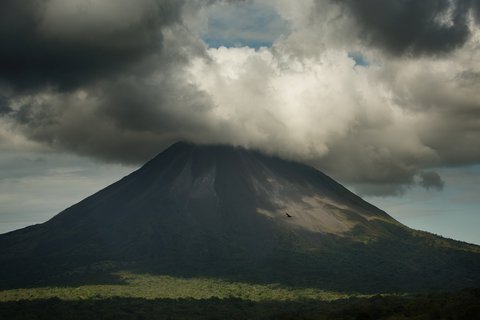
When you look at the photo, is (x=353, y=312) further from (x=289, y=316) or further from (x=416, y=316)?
(x=416, y=316)

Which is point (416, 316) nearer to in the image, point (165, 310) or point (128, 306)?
point (165, 310)

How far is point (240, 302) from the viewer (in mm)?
199125

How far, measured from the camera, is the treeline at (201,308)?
136 metres

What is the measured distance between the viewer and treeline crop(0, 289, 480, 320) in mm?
135663

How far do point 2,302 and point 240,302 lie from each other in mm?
77936

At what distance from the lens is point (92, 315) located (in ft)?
553

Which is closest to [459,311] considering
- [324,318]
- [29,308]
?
[324,318]

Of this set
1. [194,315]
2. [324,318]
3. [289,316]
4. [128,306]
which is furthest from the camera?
[128,306]

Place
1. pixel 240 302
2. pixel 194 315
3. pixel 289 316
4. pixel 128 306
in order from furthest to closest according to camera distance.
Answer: pixel 240 302
pixel 128 306
pixel 194 315
pixel 289 316

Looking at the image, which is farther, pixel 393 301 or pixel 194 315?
pixel 194 315

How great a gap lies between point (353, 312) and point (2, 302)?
11919cm

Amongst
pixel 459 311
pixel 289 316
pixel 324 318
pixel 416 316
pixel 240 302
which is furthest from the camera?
pixel 240 302

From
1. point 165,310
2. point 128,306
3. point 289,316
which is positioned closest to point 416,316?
point 289,316

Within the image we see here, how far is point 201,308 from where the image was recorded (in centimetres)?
18162
